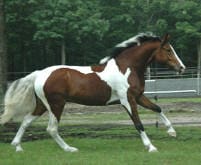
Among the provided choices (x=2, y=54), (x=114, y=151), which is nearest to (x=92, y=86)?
(x=114, y=151)

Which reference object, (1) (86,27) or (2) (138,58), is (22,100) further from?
(1) (86,27)

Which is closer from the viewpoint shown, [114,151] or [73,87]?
[114,151]

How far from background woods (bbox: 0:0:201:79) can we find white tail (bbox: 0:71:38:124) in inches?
1176

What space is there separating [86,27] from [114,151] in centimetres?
3094

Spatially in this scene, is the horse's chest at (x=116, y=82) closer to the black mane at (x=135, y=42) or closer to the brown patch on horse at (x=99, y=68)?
the brown patch on horse at (x=99, y=68)

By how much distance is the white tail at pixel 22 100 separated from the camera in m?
11.8

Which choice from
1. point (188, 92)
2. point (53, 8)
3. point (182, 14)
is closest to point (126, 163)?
point (188, 92)

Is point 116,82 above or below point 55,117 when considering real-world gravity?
Answer: above

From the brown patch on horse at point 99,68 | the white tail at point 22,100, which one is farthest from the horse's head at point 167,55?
the white tail at point 22,100

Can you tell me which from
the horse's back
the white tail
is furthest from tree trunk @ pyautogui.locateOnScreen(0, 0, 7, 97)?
the horse's back

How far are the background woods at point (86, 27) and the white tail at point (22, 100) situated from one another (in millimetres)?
29861

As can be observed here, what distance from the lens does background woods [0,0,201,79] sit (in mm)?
42125

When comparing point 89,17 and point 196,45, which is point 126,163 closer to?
point 89,17

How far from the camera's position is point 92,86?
11.5 metres
